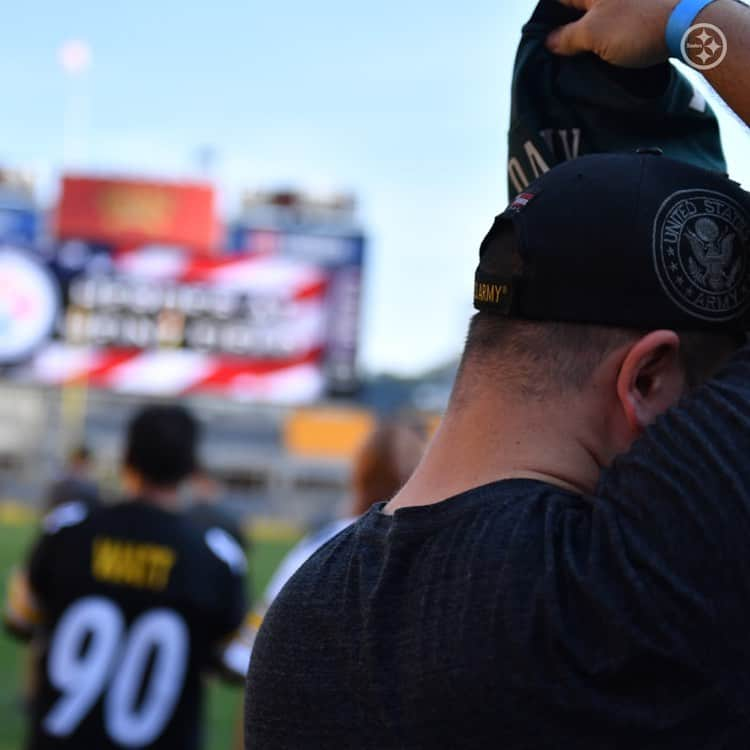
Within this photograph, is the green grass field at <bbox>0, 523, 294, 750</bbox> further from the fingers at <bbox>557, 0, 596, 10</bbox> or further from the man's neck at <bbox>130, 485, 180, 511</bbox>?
the fingers at <bbox>557, 0, 596, 10</bbox>

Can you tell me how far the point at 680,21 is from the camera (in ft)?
4.39

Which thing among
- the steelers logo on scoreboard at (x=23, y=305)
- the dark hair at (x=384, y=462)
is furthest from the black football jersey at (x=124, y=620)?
the steelers logo on scoreboard at (x=23, y=305)

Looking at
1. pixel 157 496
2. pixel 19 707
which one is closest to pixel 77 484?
pixel 19 707

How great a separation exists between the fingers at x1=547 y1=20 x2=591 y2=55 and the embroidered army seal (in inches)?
10.2

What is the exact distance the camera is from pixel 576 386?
1.28m

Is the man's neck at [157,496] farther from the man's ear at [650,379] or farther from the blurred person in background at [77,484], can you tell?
the blurred person in background at [77,484]

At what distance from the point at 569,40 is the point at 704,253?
0.34m

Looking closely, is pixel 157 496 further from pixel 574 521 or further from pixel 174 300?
pixel 174 300

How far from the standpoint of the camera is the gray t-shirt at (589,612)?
3.81ft

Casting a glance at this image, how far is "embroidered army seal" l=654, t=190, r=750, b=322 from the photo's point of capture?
4.05ft

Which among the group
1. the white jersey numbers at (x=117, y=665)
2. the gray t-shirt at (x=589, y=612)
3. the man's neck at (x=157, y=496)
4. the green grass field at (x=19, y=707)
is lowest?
the green grass field at (x=19, y=707)

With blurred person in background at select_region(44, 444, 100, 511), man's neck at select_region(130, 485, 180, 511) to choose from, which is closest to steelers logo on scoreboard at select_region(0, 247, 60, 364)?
blurred person in background at select_region(44, 444, 100, 511)

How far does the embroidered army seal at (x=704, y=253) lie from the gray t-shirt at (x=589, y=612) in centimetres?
7

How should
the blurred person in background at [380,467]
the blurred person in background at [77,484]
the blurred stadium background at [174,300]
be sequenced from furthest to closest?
1. the blurred stadium background at [174,300]
2. the blurred person in background at [77,484]
3. the blurred person in background at [380,467]
